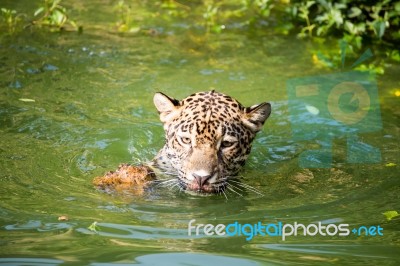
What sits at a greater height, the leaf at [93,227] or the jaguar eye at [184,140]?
the jaguar eye at [184,140]

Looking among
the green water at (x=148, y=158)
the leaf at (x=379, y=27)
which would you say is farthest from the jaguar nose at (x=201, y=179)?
the leaf at (x=379, y=27)

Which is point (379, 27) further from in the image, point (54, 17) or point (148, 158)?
point (54, 17)

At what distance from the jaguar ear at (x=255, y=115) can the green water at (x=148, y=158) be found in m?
0.58

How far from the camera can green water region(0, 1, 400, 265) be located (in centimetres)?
648

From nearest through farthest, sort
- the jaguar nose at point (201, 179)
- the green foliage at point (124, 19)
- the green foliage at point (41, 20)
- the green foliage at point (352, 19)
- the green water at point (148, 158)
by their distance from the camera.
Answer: the green water at point (148, 158) → the jaguar nose at point (201, 179) → the green foliage at point (352, 19) → the green foliage at point (41, 20) → the green foliage at point (124, 19)

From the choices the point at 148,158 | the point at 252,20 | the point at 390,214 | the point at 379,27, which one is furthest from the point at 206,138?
the point at 252,20

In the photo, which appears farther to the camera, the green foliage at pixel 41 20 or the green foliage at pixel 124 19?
the green foliage at pixel 124 19

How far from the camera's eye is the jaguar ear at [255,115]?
8531mm

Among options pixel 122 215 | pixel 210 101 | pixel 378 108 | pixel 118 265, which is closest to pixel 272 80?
pixel 378 108

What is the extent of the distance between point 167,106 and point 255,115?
100 centimetres

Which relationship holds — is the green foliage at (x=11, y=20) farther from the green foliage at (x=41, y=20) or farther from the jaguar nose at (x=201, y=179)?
the jaguar nose at (x=201, y=179)

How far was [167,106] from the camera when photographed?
870 cm

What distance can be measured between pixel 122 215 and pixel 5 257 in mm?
1438

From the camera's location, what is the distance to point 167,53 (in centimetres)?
1253
